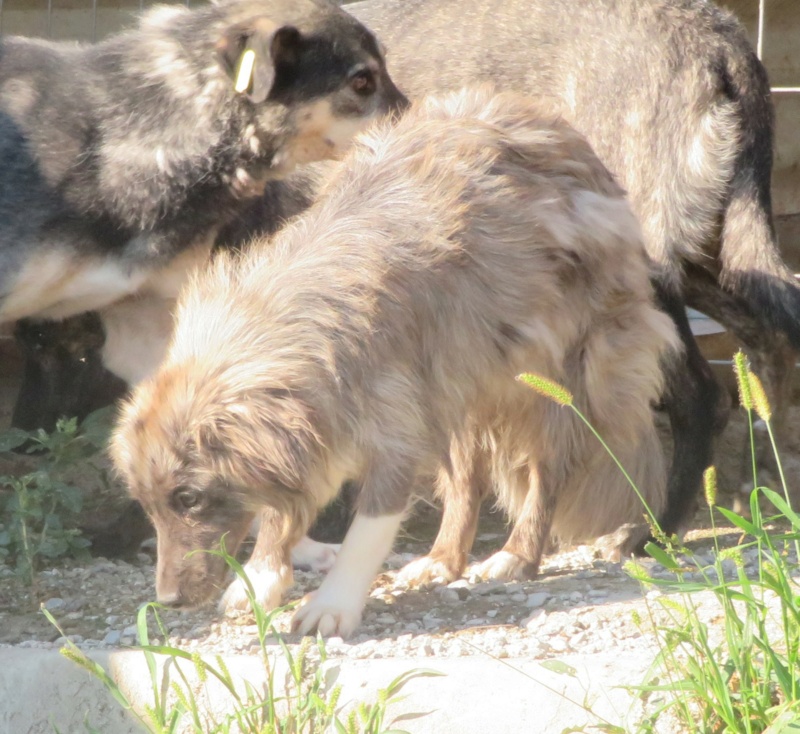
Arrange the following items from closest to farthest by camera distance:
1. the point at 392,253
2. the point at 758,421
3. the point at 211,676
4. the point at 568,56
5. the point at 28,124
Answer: the point at 211,676 → the point at 392,253 → the point at 28,124 → the point at 568,56 → the point at 758,421

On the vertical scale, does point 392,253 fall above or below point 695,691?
above

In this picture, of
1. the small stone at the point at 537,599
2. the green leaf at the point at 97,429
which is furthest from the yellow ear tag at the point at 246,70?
the small stone at the point at 537,599

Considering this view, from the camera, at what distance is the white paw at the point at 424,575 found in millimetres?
3779

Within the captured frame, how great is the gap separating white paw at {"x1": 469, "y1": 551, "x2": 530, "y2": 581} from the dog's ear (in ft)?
5.51

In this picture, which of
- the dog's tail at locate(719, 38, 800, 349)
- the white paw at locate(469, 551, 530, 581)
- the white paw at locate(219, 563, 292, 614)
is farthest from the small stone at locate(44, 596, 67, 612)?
the dog's tail at locate(719, 38, 800, 349)

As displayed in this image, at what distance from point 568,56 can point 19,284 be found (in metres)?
2.13

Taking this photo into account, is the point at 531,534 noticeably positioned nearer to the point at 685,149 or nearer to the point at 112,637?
the point at 112,637

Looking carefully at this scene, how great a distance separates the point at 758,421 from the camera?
506 centimetres

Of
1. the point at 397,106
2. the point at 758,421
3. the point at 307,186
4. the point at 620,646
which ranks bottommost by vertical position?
the point at 758,421

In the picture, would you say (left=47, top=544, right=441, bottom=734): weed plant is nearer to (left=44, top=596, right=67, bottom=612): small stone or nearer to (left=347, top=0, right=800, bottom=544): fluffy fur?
(left=44, top=596, right=67, bottom=612): small stone

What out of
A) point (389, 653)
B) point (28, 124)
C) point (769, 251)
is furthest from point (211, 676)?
point (769, 251)

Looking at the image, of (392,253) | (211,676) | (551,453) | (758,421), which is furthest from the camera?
(758,421)

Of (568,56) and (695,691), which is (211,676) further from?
(568,56)

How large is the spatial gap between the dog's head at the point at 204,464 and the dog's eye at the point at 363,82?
4.90 ft
